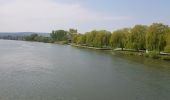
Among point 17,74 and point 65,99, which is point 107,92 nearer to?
point 65,99

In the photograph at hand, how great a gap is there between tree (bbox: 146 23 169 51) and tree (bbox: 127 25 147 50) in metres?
5.24

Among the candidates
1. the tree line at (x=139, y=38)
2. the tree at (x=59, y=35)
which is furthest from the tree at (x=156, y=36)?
the tree at (x=59, y=35)

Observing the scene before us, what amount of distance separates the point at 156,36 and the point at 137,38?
25.7 feet

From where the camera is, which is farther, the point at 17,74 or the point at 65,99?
the point at 17,74

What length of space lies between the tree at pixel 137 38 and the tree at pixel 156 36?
5.24 metres

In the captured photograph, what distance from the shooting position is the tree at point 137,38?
58438mm

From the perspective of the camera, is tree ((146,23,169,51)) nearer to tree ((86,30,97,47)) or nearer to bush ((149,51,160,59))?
bush ((149,51,160,59))

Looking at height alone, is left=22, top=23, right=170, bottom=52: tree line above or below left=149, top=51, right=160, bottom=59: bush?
above

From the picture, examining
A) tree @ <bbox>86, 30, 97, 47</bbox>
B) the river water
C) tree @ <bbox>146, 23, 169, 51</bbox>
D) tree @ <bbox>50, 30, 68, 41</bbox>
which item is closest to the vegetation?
tree @ <bbox>146, 23, 169, 51</bbox>

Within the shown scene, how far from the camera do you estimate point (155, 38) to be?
51562 millimetres

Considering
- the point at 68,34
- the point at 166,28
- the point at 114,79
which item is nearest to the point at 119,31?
the point at 166,28

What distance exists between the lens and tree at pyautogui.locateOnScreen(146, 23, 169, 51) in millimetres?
50881

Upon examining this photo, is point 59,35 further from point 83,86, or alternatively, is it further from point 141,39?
point 83,86

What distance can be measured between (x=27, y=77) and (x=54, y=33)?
124m
